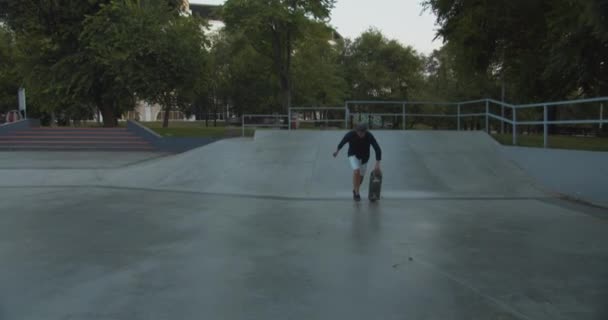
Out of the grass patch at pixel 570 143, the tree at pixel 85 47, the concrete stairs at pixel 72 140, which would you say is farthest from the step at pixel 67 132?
the grass patch at pixel 570 143

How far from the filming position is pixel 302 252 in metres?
5.57

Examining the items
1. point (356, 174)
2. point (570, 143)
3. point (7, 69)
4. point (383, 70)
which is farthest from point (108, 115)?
point (383, 70)

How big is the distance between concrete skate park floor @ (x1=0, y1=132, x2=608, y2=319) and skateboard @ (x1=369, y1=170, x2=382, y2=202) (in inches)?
12.7

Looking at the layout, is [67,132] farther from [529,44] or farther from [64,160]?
[529,44]

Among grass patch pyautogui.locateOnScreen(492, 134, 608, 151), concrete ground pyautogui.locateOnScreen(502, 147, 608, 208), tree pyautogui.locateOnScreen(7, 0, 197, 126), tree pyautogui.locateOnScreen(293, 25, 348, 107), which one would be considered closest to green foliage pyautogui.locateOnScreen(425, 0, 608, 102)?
grass patch pyautogui.locateOnScreen(492, 134, 608, 151)

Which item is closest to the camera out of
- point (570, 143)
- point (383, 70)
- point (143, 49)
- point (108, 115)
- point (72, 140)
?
point (570, 143)

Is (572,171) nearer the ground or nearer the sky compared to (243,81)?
nearer the ground

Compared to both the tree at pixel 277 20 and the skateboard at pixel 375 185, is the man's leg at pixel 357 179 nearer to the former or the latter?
the skateboard at pixel 375 185

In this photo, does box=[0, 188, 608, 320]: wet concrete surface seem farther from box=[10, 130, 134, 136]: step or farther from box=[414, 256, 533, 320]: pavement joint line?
box=[10, 130, 134, 136]: step

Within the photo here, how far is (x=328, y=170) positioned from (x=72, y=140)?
50.3 feet

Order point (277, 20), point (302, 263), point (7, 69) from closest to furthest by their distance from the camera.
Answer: point (302, 263)
point (277, 20)
point (7, 69)

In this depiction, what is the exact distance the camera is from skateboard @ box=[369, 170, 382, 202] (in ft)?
30.9

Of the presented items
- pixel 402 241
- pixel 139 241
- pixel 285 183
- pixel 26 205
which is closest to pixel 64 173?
pixel 26 205

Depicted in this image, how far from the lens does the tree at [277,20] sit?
2742 centimetres
